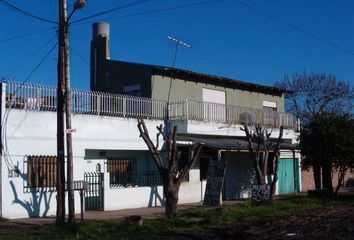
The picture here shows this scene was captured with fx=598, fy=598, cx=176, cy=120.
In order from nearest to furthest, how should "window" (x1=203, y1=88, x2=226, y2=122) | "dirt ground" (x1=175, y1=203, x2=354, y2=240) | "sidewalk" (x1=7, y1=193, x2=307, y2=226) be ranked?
"dirt ground" (x1=175, y1=203, x2=354, y2=240) < "sidewalk" (x1=7, y1=193, x2=307, y2=226) < "window" (x1=203, y1=88, x2=226, y2=122)

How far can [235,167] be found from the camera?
106 ft

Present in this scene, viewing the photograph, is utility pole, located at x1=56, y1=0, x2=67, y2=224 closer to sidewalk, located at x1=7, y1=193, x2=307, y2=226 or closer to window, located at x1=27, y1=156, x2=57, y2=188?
sidewalk, located at x1=7, y1=193, x2=307, y2=226

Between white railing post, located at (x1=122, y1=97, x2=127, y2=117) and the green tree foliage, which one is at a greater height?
white railing post, located at (x1=122, y1=97, x2=127, y2=117)

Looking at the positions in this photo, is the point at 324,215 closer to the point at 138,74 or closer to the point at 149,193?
the point at 149,193

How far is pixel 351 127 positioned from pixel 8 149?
50.1ft

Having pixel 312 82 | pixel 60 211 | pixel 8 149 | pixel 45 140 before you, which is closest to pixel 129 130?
pixel 45 140

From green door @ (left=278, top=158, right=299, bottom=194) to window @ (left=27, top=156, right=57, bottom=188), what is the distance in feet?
55.7

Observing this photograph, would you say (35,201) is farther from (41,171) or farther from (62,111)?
(62,111)

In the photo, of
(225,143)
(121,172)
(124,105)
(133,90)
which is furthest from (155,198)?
(133,90)

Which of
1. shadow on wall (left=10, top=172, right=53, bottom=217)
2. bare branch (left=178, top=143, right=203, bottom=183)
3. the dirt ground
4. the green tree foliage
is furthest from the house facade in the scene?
the dirt ground

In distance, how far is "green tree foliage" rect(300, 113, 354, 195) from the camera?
2702 cm

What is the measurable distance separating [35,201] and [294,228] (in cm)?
967

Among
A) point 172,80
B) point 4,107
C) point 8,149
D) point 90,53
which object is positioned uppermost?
point 90,53

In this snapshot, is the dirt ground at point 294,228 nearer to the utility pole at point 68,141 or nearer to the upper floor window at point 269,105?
the utility pole at point 68,141
